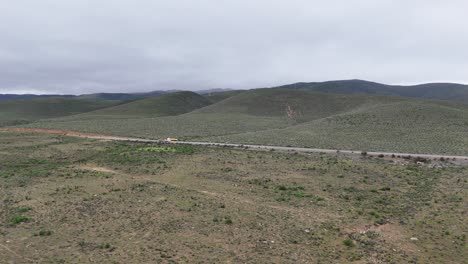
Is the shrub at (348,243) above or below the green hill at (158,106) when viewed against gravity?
below

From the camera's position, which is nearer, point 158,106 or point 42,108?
point 158,106

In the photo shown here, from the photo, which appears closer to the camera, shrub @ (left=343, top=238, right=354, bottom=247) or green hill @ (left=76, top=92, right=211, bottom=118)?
shrub @ (left=343, top=238, right=354, bottom=247)

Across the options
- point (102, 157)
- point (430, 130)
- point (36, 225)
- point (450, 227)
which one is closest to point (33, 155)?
point (102, 157)

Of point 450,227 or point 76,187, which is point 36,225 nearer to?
point 76,187

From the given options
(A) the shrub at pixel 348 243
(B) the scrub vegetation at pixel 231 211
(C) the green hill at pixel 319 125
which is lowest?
(A) the shrub at pixel 348 243

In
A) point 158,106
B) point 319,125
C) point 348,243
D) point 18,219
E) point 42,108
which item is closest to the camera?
point 348,243

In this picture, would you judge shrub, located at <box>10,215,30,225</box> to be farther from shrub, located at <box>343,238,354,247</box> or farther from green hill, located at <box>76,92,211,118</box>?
green hill, located at <box>76,92,211,118</box>

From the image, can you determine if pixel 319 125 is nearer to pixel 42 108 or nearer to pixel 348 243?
pixel 348 243

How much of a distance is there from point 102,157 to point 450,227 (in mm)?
28597

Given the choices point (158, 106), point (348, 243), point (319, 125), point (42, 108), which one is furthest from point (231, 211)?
point (42, 108)

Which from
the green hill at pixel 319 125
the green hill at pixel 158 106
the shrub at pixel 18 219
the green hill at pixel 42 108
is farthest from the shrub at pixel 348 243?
the green hill at pixel 42 108

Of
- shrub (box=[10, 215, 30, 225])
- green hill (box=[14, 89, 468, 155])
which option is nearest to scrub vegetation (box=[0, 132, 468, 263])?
shrub (box=[10, 215, 30, 225])

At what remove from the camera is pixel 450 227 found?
53.9ft

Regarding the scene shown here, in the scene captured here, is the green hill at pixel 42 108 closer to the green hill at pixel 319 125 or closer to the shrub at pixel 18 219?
the green hill at pixel 319 125
